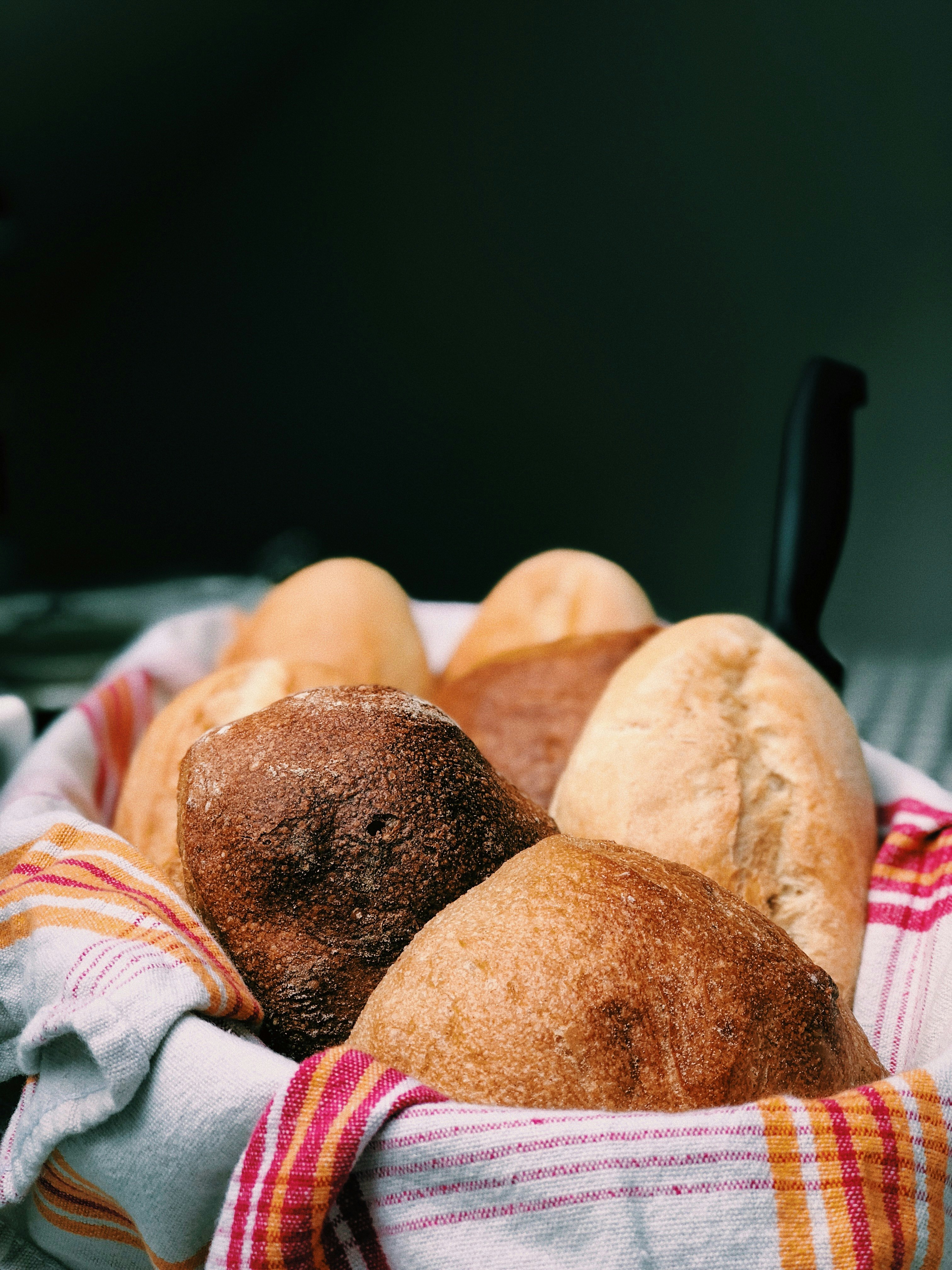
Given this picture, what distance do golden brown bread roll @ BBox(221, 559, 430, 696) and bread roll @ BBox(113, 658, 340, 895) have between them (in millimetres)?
54

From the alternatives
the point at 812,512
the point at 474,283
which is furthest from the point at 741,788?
the point at 474,283

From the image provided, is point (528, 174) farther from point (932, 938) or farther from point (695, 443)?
point (932, 938)

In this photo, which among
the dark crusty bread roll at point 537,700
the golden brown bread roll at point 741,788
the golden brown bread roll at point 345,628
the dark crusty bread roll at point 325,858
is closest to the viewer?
the dark crusty bread roll at point 325,858

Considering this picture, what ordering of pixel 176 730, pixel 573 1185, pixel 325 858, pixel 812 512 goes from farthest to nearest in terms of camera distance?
1. pixel 812 512
2. pixel 176 730
3. pixel 325 858
4. pixel 573 1185

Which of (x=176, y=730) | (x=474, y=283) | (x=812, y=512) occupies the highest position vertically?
(x=474, y=283)

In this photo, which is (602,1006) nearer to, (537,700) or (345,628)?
(537,700)

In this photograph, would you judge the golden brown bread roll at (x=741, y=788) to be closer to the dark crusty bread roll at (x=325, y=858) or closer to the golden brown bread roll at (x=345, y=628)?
the dark crusty bread roll at (x=325, y=858)

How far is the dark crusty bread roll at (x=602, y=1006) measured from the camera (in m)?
0.36

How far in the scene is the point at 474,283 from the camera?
1.32 metres

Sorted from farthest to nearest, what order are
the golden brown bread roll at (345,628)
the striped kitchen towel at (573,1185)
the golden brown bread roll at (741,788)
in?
the golden brown bread roll at (345,628), the golden brown bread roll at (741,788), the striped kitchen towel at (573,1185)

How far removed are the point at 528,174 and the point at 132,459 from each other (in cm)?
67

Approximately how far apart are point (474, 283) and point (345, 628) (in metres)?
0.69

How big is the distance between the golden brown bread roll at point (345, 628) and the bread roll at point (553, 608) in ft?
0.18

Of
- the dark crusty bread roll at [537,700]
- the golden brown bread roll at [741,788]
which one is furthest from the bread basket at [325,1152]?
the dark crusty bread roll at [537,700]
